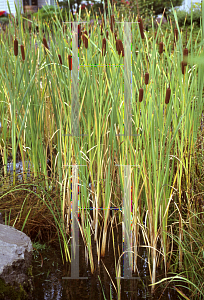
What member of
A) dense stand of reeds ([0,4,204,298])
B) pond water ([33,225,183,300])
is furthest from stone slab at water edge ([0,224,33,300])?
dense stand of reeds ([0,4,204,298])

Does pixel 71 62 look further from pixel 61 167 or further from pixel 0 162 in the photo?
pixel 0 162

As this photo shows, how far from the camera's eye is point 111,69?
2.02 m

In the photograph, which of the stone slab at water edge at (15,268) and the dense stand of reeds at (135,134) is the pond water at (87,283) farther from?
the stone slab at water edge at (15,268)

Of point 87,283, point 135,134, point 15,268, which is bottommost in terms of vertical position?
point 87,283

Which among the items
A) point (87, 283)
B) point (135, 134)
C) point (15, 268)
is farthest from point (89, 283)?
point (135, 134)

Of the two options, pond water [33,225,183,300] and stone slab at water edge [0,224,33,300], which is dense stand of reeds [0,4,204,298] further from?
stone slab at water edge [0,224,33,300]

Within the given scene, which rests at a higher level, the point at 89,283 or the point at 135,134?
the point at 135,134

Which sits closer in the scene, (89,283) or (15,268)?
(15,268)

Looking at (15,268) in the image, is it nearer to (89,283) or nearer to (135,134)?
(89,283)

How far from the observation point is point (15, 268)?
1.43 metres

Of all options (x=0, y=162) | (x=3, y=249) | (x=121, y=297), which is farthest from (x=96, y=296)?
(x=0, y=162)

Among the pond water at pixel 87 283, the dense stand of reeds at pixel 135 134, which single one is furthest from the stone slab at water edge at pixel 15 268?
the dense stand of reeds at pixel 135 134

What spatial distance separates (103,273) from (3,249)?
64 centimetres

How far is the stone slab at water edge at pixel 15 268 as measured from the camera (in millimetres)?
1399
